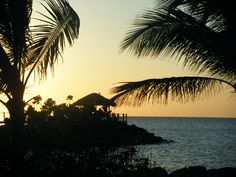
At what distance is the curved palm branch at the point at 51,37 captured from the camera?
775 cm

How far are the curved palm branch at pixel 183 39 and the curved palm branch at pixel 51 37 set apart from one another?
4.73 ft

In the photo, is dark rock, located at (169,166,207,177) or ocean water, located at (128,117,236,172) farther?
ocean water, located at (128,117,236,172)

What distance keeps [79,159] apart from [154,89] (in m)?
2.61

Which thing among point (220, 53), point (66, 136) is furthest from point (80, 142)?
point (220, 53)

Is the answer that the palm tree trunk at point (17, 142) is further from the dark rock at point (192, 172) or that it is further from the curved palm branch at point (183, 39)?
the dark rock at point (192, 172)

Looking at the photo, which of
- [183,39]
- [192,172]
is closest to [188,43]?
[183,39]

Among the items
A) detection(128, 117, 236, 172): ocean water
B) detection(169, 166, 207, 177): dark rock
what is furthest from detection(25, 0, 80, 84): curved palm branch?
detection(169, 166, 207, 177): dark rock

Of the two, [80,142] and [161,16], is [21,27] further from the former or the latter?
[161,16]

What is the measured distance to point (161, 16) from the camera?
855 cm

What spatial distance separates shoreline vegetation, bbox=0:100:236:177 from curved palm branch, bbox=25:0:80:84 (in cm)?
92

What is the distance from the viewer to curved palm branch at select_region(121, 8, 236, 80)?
8259 mm

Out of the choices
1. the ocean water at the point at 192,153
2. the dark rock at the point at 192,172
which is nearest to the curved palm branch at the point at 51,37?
the ocean water at the point at 192,153

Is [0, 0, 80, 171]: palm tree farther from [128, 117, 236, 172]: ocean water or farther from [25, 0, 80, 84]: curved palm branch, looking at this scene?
[128, 117, 236, 172]: ocean water

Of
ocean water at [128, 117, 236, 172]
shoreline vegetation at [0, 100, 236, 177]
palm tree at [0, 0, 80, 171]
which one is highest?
palm tree at [0, 0, 80, 171]
